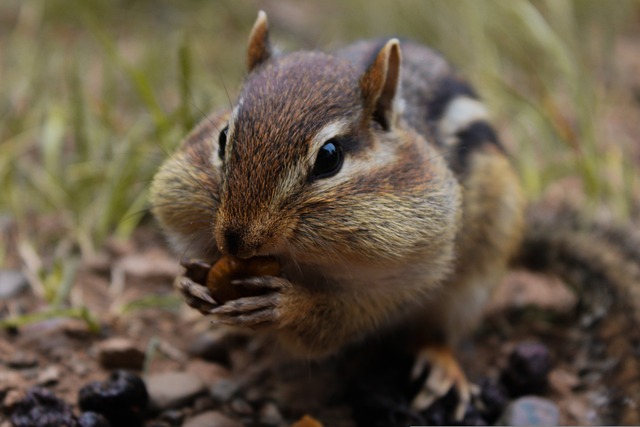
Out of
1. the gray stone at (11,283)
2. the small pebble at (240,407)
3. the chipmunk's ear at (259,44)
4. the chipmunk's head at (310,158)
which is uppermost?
the chipmunk's ear at (259,44)

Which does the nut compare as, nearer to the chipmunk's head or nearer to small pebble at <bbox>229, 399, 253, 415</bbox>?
the chipmunk's head

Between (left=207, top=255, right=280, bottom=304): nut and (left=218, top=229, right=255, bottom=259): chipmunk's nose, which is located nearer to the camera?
(left=218, top=229, right=255, bottom=259): chipmunk's nose

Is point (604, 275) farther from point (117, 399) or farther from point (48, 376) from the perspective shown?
point (48, 376)

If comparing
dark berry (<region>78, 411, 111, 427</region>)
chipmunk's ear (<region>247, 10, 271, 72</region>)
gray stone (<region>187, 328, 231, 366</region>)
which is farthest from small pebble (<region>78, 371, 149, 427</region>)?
chipmunk's ear (<region>247, 10, 271, 72</region>)

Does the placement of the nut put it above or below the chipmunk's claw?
above

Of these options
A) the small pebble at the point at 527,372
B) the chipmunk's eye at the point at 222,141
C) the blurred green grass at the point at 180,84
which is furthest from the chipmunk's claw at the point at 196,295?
the small pebble at the point at 527,372

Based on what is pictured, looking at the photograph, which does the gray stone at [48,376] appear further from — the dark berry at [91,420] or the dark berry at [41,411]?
the dark berry at [91,420]

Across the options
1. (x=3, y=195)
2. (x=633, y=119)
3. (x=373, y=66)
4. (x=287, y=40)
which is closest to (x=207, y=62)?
(x=287, y=40)

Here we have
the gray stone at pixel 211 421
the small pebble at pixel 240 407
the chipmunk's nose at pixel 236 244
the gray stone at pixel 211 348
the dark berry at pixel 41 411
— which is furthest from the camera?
the gray stone at pixel 211 348

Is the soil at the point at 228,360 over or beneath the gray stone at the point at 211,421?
over
